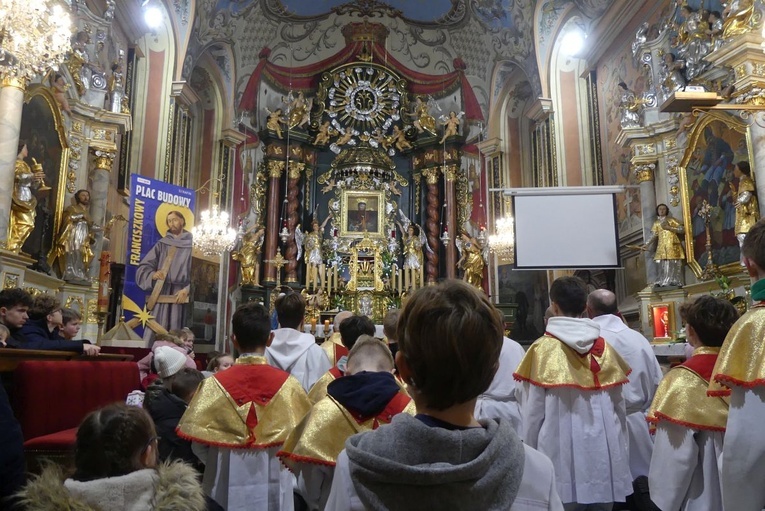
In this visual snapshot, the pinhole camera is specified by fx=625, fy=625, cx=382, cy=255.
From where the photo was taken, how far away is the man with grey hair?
4.08m

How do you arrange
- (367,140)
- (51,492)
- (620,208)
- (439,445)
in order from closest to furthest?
(439,445) → (51,492) → (620,208) → (367,140)

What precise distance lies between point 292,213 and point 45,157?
9.44 metres

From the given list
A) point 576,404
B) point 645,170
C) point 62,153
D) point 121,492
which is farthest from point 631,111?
point 121,492

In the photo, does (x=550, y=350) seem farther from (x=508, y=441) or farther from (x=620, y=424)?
(x=508, y=441)

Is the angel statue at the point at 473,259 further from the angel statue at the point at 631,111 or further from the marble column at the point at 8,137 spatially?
the marble column at the point at 8,137

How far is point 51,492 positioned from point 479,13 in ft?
54.8

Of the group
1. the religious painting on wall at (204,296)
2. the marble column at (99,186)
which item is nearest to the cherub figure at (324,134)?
the religious painting on wall at (204,296)

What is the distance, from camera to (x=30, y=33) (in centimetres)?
610

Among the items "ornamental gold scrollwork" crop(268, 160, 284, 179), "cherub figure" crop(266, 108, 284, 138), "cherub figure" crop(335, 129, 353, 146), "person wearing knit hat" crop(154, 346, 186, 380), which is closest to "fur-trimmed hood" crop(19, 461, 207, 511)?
"person wearing knit hat" crop(154, 346, 186, 380)

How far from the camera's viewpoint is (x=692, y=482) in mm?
3000

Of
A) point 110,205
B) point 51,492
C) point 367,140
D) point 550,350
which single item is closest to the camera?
point 51,492

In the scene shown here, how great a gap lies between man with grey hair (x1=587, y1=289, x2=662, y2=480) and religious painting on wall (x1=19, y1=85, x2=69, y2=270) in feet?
22.9

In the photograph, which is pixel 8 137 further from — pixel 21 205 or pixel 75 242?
pixel 75 242

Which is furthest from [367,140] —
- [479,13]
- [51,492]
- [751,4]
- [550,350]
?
[51,492]
